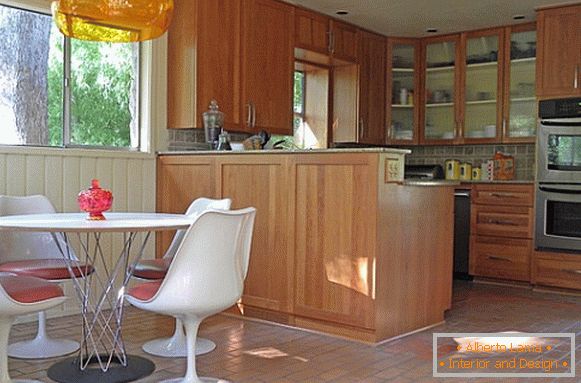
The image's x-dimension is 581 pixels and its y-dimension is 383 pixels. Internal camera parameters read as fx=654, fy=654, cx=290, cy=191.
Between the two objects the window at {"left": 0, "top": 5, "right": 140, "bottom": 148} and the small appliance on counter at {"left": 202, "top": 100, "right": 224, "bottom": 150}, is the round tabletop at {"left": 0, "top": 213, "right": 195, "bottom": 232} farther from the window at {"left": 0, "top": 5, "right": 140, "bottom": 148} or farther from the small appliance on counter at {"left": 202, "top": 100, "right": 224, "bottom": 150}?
the small appliance on counter at {"left": 202, "top": 100, "right": 224, "bottom": 150}

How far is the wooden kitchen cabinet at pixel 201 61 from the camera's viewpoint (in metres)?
4.79

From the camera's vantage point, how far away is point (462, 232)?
6.11m

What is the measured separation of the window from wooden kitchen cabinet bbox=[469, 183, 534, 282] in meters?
3.16

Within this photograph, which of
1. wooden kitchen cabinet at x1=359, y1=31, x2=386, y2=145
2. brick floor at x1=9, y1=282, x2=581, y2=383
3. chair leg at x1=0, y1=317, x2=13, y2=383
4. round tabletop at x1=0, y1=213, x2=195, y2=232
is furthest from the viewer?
wooden kitchen cabinet at x1=359, y1=31, x2=386, y2=145

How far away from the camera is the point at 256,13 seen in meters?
5.26

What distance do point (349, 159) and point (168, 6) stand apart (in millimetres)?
1330

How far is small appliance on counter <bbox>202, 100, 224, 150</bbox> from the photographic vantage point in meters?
4.81

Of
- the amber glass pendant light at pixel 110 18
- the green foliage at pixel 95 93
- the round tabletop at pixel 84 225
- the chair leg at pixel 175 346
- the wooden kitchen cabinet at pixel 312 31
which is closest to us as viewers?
the round tabletop at pixel 84 225

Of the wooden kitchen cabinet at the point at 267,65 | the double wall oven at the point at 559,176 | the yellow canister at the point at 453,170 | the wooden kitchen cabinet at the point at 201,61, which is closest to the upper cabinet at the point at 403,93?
the yellow canister at the point at 453,170

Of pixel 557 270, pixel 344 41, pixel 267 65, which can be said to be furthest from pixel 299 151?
pixel 557 270

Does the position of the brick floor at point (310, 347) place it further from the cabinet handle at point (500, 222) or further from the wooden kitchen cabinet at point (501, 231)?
the cabinet handle at point (500, 222)

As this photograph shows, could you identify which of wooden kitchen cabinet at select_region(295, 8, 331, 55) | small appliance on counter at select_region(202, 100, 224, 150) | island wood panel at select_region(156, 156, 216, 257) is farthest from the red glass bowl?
wooden kitchen cabinet at select_region(295, 8, 331, 55)

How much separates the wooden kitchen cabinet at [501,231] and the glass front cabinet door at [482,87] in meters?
0.76

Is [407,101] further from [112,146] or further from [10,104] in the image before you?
[10,104]
